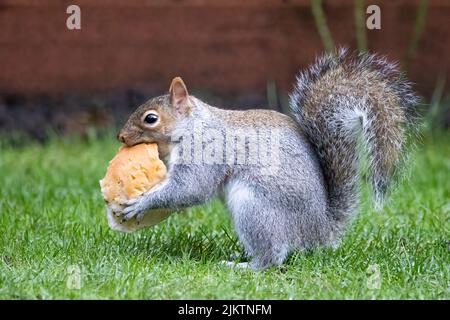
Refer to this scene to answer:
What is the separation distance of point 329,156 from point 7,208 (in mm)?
1656

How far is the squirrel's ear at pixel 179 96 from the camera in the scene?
3527 millimetres

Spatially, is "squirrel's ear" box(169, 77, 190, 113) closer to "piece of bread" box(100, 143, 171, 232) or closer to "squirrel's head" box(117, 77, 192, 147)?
"squirrel's head" box(117, 77, 192, 147)

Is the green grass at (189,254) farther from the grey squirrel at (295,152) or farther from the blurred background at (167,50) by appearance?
the blurred background at (167,50)

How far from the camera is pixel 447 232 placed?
Answer: 13.1 feet

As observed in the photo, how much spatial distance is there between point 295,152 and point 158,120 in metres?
0.55

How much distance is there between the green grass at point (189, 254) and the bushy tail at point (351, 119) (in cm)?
29

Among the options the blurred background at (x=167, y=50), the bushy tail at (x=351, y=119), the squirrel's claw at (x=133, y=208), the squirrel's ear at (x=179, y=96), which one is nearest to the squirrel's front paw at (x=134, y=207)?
the squirrel's claw at (x=133, y=208)

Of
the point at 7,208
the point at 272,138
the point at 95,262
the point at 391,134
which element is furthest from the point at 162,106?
the point at 7,208

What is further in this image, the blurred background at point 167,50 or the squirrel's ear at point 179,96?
the blurred background at point 167,50

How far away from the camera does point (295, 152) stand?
3.47 meters

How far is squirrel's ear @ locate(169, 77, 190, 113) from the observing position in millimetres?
3527

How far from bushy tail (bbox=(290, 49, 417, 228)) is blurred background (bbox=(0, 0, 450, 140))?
8.72 feet
